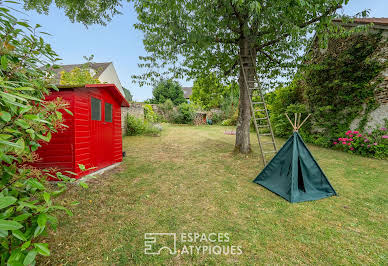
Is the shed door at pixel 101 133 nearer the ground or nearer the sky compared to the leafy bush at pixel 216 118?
nearer the ground

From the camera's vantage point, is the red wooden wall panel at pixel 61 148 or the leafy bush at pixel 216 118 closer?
the red wooden wall panel at pixel 61 148

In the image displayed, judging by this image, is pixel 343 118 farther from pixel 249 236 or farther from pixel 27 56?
pixel 27 56

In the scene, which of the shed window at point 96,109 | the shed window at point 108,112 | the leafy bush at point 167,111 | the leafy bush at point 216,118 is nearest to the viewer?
the shed window at point 96,109

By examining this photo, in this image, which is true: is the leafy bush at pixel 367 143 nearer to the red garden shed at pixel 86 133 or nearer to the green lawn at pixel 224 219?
the green lawn at pixel 224 219

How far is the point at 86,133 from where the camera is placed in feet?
13.2

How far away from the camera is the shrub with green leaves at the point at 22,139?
0.91 meters

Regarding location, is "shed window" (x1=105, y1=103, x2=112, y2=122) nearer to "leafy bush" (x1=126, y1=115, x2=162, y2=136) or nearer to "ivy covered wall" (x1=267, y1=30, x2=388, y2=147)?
"leafy bush" (x1=126, y1=115, x2=162, y2=136)

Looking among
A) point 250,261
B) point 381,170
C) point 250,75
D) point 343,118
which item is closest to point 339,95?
point 343,118

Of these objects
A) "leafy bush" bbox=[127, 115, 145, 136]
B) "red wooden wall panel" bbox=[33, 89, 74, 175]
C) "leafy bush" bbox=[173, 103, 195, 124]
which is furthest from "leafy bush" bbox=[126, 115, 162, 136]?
"leafy bush" bbox=[173, 103, 195, 124]

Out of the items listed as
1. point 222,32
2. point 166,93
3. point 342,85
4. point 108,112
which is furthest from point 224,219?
point 166,93

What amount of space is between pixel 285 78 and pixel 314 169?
505 cm

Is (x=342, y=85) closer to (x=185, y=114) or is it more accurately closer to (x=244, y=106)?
(x=244, y=106)

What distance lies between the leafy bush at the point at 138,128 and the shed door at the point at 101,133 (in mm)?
6054

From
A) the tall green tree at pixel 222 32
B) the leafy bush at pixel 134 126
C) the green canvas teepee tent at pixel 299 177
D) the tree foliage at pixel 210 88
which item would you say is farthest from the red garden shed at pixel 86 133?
the leafy bush at pixel 134 126
